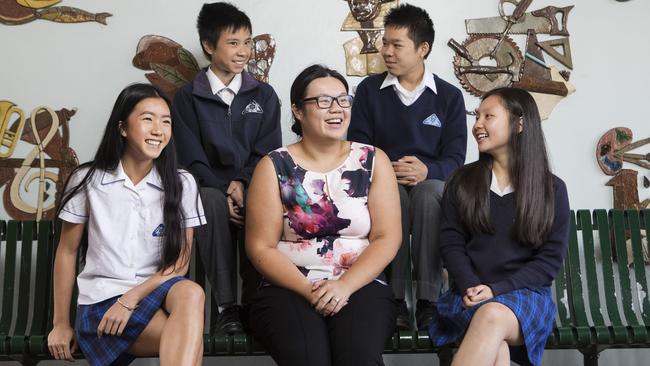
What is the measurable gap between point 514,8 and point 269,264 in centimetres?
178

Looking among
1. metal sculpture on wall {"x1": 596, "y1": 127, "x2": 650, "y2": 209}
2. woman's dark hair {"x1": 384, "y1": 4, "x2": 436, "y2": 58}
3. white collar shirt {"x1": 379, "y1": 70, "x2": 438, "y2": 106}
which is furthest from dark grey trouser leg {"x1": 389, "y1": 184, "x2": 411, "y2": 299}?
metal sculpture on wall {"x1": 596, "y1": 127, "x2": 650, "y2": 209}

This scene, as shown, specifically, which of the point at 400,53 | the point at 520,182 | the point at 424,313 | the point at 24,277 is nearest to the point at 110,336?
the point at 24,277

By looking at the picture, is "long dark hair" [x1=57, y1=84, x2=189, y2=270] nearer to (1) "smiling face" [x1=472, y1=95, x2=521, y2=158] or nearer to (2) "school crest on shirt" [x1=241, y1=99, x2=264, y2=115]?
(2) "school crest on shirt" [x1=241, y1=99, x2=264, y2=115]

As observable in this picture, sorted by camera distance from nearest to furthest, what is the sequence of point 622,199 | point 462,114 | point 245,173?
point 245,173
point 462,114
point 622,199

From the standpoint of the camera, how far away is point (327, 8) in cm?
354

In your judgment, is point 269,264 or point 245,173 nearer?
point 269,264

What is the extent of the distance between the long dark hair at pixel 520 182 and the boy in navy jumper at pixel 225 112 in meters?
0.82

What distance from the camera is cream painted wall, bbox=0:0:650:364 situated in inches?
137

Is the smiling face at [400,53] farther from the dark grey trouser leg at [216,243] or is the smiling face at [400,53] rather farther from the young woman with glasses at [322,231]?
the dark grey trouser leg at [216,243]

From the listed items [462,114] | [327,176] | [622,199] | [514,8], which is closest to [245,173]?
[327,176]

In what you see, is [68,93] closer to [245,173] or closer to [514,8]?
[245,173]

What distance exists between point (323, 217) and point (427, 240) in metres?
0.45

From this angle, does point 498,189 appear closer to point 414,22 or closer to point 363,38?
point 414,22

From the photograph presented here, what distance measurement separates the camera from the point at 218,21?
10.7ft
